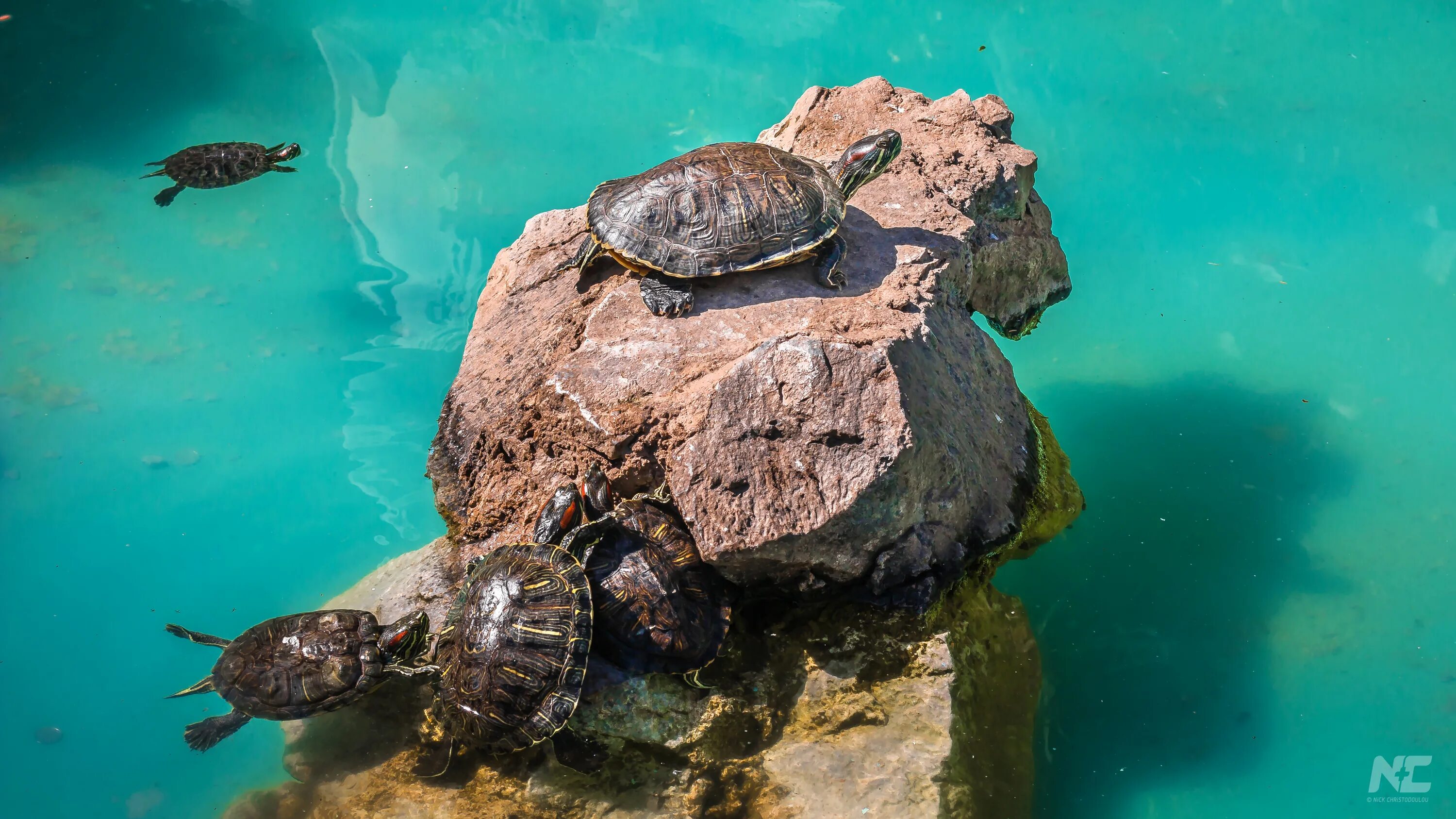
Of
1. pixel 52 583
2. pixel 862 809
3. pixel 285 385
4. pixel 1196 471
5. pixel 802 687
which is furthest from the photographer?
pixel 285 385

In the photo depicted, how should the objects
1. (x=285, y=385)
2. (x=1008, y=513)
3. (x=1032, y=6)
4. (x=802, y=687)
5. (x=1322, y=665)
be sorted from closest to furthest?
(x=802, y=687) < (x=1008, y=513) < (x=1322, y=665) < (x=285, y=385) < (x=1032, y=6)

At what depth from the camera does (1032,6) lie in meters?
7.68

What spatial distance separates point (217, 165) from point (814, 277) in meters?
4.40

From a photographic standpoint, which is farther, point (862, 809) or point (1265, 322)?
point (1265, 322)

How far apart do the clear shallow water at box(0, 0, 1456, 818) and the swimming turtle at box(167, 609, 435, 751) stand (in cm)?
55

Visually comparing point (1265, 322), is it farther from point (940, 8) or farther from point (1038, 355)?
point (940, 8)

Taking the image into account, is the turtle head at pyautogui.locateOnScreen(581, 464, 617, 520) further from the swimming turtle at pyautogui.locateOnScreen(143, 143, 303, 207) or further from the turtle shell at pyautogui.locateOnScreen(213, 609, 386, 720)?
the swimming turtle at pyautogui.locateOnScreen(143, 143, 303, 207)

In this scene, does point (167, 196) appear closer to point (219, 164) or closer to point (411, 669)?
point (219, 164)

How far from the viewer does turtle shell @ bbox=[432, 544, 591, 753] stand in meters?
3.20

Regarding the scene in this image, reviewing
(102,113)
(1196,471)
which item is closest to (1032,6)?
(1196,471)

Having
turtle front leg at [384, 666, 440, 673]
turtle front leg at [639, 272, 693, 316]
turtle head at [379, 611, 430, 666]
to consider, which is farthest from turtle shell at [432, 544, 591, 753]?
turtle front leg at [639, 272, 693, 316]

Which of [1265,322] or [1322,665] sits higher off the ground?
[1265,322]

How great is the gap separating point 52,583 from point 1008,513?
4.67 metres

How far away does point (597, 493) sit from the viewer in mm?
3520
